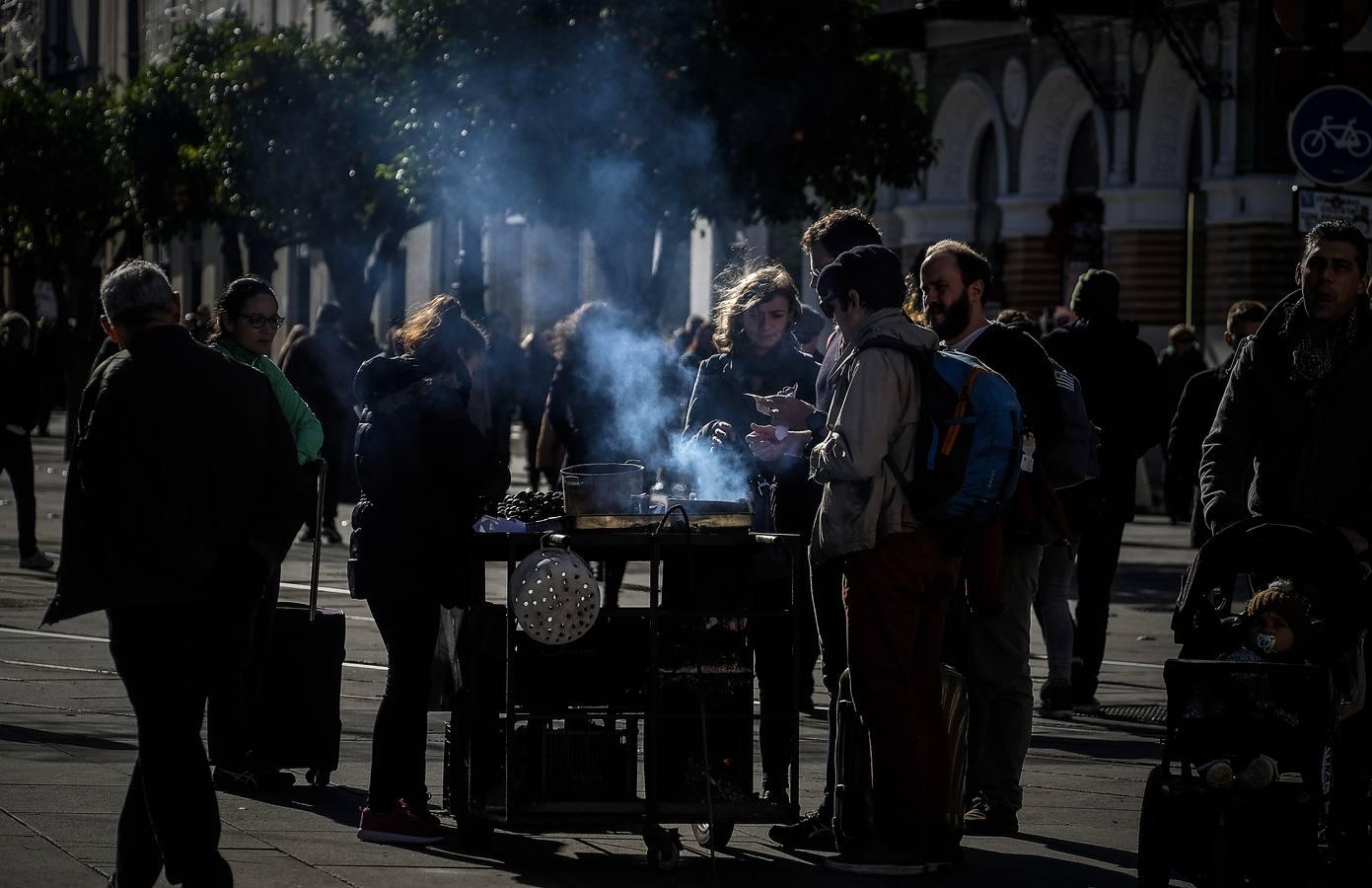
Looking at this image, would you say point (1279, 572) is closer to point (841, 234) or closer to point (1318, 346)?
point (1318, 346)

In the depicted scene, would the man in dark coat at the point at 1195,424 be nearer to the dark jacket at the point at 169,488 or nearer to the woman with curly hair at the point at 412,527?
the woman with curly hair at the point at 412,527

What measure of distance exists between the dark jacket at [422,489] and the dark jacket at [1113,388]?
14.0 feet

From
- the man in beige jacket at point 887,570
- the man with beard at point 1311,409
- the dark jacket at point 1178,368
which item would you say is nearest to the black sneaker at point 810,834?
the man in beige jacket at point 887,570

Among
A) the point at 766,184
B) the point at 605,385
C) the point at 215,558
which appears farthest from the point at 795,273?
the point at 215,558

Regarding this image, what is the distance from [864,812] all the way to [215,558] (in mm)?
2128

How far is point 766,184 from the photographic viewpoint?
2244 cm

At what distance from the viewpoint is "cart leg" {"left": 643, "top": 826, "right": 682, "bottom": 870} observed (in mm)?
7117

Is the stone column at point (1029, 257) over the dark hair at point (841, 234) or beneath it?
over

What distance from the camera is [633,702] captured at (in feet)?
24.1

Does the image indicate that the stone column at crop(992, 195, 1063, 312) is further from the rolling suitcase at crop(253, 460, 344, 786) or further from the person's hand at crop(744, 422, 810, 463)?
the person's hand at crop(744, 422, 810, 463)

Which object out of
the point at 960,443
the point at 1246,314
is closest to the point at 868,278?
the point at 960,443

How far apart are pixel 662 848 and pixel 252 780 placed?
5.87 feet

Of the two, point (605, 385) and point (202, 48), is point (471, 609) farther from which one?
point (202, 48)

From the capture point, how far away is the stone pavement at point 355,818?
7.03 meters
